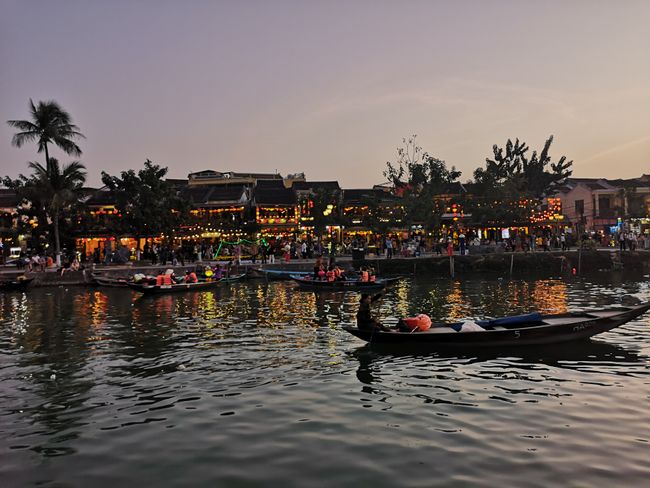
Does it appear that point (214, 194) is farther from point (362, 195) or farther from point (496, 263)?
point (496, 263)

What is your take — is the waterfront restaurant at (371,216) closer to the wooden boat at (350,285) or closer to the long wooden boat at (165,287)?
the wooden boat at (350,285)

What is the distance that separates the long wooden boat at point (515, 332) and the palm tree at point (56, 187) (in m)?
35.5

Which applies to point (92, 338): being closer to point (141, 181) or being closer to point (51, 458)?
point (51, 458)

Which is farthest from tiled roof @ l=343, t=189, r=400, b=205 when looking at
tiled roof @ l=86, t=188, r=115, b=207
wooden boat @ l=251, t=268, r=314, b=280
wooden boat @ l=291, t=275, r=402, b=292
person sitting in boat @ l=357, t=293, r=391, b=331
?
person sitting in boat @ l=357, t=293, r=391, b=331

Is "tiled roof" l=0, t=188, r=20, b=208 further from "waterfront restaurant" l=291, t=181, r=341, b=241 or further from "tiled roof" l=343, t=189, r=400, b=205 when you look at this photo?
"tiled roof" l=343, t=189, r=400, b=205

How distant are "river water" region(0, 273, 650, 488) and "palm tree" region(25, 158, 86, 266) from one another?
2548 centimetres

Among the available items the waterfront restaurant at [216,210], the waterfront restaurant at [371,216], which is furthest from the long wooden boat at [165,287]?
the waterfront restaurant at [371,216]

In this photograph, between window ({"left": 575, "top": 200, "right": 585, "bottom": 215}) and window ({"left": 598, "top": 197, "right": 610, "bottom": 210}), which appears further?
window ({"left": 575, "top": 200, "right": 585, "bottom": 215})

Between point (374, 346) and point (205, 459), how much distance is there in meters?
8.05

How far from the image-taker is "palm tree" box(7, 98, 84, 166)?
42.9m

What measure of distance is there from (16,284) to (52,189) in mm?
10198

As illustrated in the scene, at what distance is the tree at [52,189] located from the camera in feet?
139

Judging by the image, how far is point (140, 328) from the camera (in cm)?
2055

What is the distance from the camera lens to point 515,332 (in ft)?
48.2
